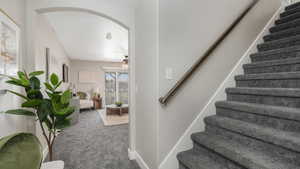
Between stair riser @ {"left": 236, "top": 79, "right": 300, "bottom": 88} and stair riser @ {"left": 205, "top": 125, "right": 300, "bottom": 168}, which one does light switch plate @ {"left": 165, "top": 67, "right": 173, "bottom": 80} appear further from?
stair riser @ {"left": 236, "top": 79, "right": 300, "bottom": 88}

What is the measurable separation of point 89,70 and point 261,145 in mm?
7365

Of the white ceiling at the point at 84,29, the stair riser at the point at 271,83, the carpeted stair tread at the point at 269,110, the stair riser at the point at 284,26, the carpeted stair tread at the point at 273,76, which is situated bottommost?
the carpeted stair tread at the point at 269,110

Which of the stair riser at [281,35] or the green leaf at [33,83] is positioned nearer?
the green leaf at [33,83]

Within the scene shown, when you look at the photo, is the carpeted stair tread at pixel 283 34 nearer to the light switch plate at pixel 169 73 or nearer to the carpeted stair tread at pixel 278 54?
the carpeted stair tread at pixel 278 54

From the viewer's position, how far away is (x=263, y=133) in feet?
3.64

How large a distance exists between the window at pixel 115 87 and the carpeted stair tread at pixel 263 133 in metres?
6.64

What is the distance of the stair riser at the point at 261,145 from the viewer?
956mm

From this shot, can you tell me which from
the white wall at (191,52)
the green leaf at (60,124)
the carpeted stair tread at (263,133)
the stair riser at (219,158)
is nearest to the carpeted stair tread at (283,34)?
the white wall at (191,52)

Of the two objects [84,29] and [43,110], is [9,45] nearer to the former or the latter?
[43,110]

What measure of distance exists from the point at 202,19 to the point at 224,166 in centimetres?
161

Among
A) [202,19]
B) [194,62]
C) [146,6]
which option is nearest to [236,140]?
[194,62]

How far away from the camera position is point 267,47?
202 centimetres

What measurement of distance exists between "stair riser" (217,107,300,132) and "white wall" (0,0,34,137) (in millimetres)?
2324

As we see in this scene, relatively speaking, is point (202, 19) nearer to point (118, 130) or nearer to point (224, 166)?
point (224, 166)
